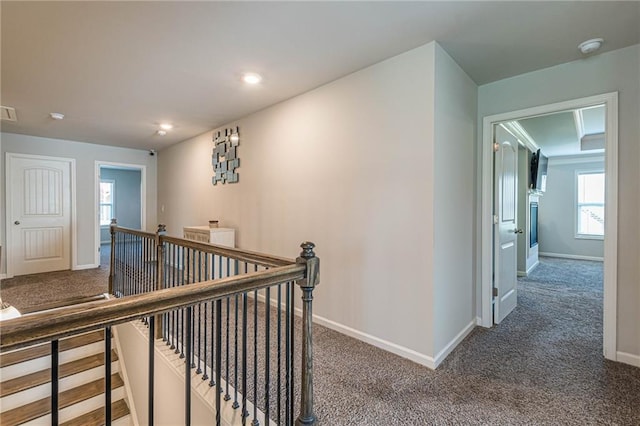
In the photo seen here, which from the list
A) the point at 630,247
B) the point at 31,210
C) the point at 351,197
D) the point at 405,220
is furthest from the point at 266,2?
the point at 31,210

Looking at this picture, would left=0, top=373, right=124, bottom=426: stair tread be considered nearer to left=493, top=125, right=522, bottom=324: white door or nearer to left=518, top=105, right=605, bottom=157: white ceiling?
left=493, top=125, right=522, bottom=324: white door

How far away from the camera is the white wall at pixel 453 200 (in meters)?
2.22

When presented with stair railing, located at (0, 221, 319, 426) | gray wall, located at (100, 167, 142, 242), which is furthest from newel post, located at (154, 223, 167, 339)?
gray wall, located at (100, 167, 142, 242)

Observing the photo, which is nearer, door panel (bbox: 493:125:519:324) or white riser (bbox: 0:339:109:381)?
white riser (bbox: 0:339:109:381)

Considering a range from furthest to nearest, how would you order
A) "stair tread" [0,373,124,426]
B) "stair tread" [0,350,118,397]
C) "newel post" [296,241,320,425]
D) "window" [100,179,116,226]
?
"window" [100,179,116,226] → "stair tread" [0,350,118,397] → "stair tread" [0,373,124,426] → "newel post" [296,241,320,425]

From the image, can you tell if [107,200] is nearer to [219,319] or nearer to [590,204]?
[219,319]

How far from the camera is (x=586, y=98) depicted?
2365 mm

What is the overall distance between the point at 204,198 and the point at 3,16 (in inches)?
121

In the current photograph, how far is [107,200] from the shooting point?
28.9 ft

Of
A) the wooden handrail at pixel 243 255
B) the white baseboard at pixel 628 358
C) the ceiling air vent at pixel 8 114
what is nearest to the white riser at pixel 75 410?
the wooden handrail at pixel 243 255

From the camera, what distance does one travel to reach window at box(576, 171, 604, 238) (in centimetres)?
650

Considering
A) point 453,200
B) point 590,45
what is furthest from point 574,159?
point 453,200

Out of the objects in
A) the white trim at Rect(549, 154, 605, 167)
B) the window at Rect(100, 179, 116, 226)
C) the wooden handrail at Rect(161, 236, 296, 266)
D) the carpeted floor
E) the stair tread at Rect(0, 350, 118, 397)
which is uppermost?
the white trim at Rect(549, 154, 605, 167)

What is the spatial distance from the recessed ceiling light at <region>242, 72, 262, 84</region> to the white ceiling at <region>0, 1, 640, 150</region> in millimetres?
64
